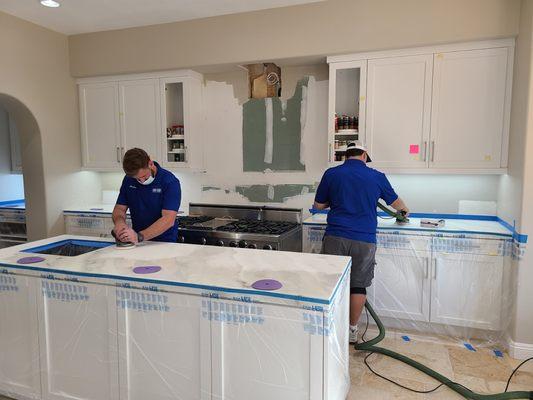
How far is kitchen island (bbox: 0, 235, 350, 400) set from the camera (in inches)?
65.8

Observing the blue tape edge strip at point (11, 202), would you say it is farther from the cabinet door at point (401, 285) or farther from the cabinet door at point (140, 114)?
the cabinet door at point (401, 285)

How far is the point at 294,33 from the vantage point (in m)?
3.54

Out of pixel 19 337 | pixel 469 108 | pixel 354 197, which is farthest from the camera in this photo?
pixel 469 108

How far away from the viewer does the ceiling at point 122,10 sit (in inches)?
135

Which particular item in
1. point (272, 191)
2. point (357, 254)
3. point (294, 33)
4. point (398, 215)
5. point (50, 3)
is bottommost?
point (357, 254)

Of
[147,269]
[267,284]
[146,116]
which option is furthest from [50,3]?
[267,284]

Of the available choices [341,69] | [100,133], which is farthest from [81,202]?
[341,69]

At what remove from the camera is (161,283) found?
1831 millimetres

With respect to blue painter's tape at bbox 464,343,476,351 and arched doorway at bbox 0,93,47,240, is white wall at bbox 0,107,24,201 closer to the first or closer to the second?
arched doorway at bbox 0,93,47,240

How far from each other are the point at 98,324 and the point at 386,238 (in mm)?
2243

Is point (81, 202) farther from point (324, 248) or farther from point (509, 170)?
point (509, 170)

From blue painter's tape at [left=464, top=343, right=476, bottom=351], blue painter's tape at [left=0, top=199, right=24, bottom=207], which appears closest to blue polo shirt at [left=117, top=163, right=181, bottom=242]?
blue painter's tape at [left=464, top=343, right=476, bottom=351]

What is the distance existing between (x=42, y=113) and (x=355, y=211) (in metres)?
3.42

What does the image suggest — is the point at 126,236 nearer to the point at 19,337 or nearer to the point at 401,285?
the point at 19,337
